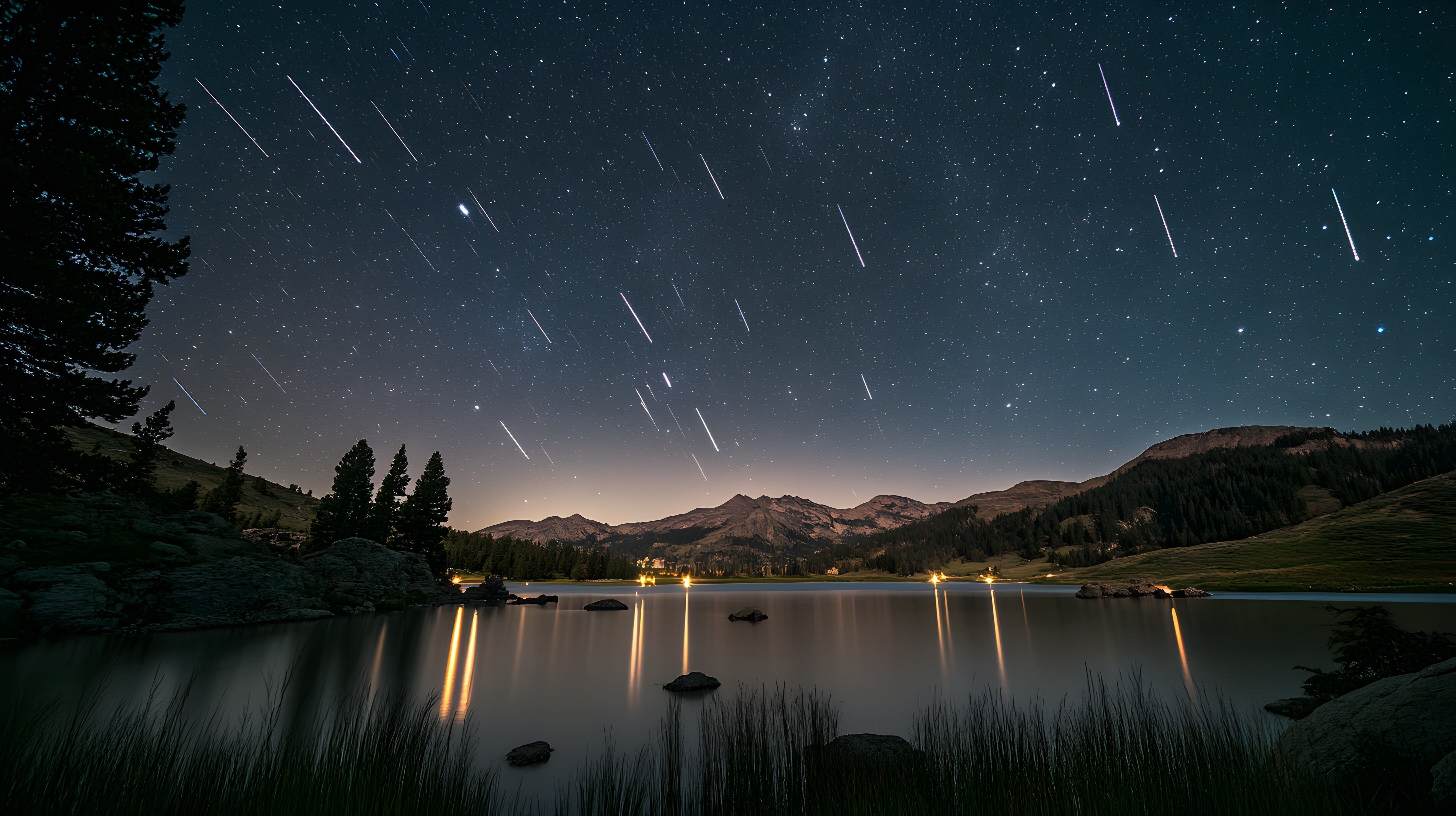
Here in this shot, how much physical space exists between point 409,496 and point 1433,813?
3741 inches

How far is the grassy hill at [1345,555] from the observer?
76875 mm

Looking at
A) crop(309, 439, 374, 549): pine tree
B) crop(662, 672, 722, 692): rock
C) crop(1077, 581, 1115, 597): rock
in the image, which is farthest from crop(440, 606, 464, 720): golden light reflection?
crop(1077, 581, 1115, 597): rock

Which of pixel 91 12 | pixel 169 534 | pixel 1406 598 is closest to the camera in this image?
pixel 91 12

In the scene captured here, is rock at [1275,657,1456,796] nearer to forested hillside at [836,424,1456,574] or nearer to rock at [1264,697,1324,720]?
rock at [1264,697,1324,720]

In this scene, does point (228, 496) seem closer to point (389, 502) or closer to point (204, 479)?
point (389, 502)

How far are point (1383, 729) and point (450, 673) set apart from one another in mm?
29352

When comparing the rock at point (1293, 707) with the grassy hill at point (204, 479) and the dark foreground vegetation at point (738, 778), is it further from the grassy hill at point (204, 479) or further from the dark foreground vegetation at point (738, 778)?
the grassy hill at point (204, 479)

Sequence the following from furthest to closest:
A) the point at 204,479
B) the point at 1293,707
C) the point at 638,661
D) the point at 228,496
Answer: the point at 204,479 → the point at 228,496 → the point at 638,661 → the point at 1293,707

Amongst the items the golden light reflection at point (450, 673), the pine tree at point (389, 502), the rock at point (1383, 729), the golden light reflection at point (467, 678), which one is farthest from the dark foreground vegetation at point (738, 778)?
the pine tree at point (389, 502)

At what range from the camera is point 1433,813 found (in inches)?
238

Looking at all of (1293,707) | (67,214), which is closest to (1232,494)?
(1293,707)

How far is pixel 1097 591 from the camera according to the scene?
86.7 m

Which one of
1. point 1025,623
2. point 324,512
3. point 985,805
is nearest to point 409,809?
point 985,805

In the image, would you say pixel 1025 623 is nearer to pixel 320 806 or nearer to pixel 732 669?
pixel 732 669
